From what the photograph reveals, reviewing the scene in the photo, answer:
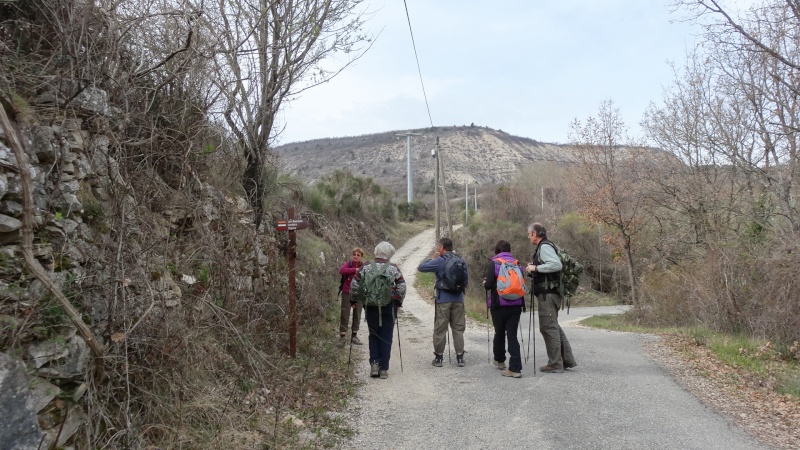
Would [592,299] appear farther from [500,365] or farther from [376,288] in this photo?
[376,288]

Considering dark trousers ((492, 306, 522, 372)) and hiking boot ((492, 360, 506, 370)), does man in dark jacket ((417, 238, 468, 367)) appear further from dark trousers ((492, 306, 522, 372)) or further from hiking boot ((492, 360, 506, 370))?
dark trousers ((492, 306, 522, 372))

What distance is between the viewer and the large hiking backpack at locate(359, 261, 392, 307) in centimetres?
764

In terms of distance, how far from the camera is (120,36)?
16.9ft

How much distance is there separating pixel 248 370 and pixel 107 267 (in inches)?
93.9

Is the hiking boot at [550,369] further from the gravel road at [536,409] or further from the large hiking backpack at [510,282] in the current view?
the large hiking backpack at [510,282]

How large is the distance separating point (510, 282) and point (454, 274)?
34.8 inches

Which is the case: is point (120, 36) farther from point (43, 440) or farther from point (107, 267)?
point (43, 440)

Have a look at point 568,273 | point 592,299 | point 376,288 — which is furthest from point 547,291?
point 592,299

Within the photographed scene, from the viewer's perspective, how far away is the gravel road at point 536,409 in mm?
5258

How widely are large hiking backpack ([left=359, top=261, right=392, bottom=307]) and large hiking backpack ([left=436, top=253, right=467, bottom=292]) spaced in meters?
0.90

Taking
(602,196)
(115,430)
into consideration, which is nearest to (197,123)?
(115,430)

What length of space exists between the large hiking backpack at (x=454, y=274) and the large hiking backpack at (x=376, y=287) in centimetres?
90

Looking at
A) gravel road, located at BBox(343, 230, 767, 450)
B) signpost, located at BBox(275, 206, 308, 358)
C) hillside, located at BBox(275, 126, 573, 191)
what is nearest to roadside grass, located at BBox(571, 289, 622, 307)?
gravel road, located at BBox(343, 230, 767, 450)

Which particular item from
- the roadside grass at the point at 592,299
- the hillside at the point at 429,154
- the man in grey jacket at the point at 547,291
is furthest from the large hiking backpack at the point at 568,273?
the hillside at the point at 429,154
